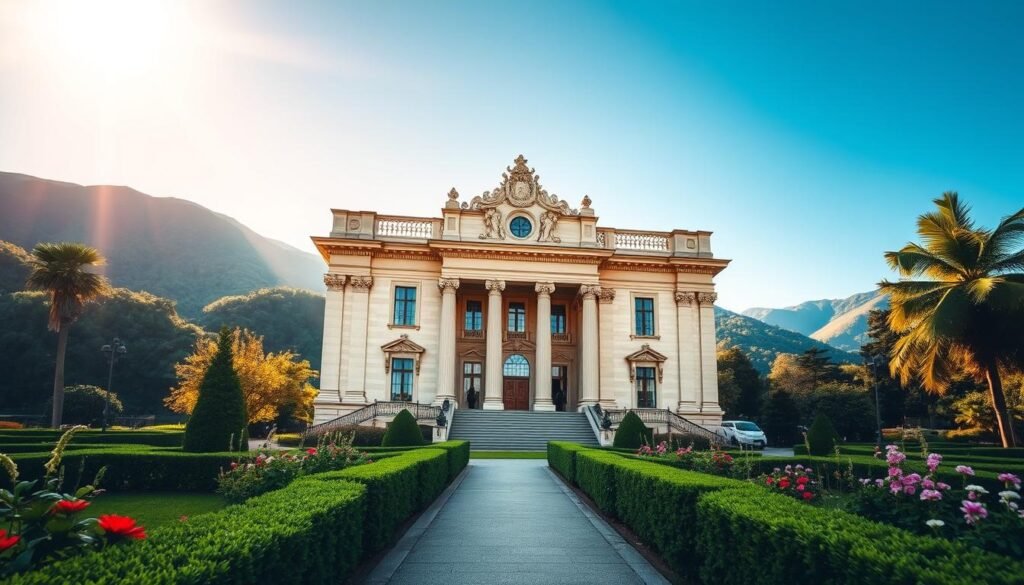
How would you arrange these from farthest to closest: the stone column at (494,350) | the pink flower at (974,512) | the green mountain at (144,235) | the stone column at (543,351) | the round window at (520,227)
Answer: the green mountain at (144,235) → the round window at (520,227) → the stone column at (543,351) → the stone column at (494,350) → the pink flower at (974,512)

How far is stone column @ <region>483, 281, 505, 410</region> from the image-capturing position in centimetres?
3269

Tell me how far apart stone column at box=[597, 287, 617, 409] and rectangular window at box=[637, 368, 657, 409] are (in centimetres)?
175

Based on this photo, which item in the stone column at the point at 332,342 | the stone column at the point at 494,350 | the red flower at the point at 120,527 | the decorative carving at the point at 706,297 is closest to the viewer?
the red flower at the point at 120,527

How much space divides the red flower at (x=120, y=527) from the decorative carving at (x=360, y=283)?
102 ft

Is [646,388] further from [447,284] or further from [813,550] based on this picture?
[813,550]

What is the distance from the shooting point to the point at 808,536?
4074 millimetres

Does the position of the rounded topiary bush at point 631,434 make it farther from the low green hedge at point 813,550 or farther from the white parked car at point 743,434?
the low green hedge at point 813,550

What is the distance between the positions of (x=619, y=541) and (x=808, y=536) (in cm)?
488

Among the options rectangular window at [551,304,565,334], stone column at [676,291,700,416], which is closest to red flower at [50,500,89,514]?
stone column at [676,291,700,416]

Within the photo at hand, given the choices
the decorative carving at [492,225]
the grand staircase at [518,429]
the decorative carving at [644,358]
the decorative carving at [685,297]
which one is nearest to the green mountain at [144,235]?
the decorative carving at [492,225]

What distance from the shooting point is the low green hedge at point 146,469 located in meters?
13.1

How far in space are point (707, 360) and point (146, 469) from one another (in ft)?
99.8

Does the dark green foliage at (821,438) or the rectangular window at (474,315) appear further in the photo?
the rectangular window at (474,315)

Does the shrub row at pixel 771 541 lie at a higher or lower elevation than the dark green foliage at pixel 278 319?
lower
